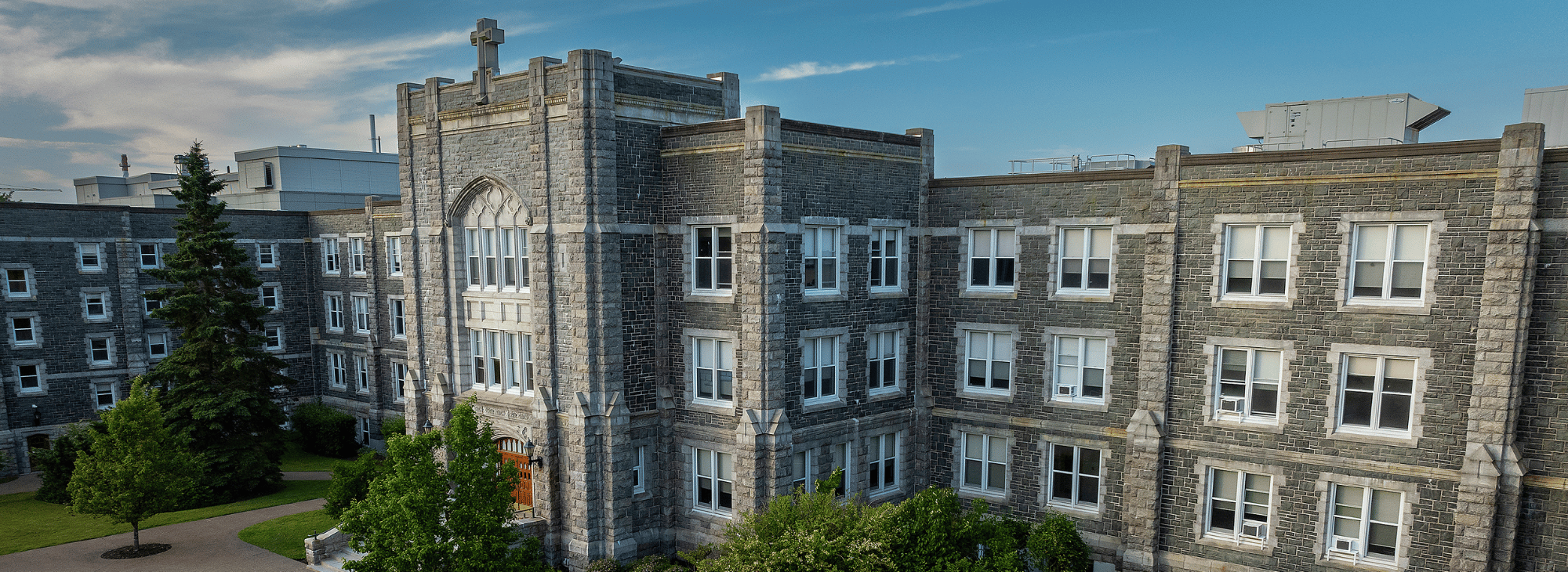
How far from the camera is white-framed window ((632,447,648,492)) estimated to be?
22.4m

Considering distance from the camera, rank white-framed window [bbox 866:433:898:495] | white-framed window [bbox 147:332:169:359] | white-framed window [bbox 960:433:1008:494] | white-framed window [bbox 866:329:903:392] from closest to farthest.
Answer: white-framed window [bbox 866:329:903:392], white-framed window [bbox 960:433:1008:494], white-framed window [bbox 866:433:898:495], white-framed window [bbox 147:332:169:359]

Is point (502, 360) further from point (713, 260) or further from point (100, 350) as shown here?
point (100, 350)

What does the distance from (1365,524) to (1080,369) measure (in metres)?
6.96

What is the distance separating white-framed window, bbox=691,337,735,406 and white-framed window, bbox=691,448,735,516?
1.50 meters

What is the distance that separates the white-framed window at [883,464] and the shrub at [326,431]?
28.6 metres

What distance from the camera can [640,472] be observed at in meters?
22.5

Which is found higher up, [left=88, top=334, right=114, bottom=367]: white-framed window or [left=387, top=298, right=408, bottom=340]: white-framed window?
[left=387, top=298, right=408, bottom=340]: white-framed window

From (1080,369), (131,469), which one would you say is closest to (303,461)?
(131,469)

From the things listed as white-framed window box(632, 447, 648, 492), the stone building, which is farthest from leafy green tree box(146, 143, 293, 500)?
white-framed window box(632, 447, 648, 492)

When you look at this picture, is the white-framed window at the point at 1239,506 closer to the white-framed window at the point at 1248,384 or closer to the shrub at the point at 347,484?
the white-framed window at the point at 1248,384

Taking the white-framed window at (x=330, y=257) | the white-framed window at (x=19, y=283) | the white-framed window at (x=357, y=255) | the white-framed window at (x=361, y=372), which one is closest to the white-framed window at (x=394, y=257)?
the white-framed window at (x=357, y=255)

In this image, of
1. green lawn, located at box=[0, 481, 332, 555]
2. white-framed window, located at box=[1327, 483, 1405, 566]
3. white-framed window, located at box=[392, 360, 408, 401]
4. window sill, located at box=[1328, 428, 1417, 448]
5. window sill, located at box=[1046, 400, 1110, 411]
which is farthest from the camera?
white-framed window, located at box=[392, 360, 408, 401]

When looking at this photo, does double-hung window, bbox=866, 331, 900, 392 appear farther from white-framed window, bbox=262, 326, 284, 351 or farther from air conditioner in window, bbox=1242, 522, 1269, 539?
white-framed window, bbox=262, 326, 284, 351

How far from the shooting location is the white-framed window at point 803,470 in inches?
868
